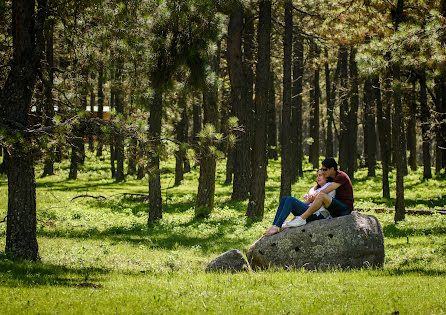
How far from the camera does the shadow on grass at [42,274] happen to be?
24.4 ft

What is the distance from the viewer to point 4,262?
866 cm

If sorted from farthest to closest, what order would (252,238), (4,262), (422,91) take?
1. (422,91)
2. (252,238)
3. (4,262)

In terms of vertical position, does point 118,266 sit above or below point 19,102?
below

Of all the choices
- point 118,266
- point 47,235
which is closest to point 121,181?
point 47,235

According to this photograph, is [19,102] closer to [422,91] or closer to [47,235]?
[47,235]

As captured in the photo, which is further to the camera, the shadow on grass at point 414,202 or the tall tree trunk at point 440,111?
the tall tree trunk at point 440,111

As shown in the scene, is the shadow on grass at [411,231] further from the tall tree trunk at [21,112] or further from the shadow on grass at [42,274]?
the tall tree trunk at [21,112]

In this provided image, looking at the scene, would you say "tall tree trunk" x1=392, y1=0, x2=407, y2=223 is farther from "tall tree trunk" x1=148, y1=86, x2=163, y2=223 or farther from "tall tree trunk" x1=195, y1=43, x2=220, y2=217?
"tall tree trunk" x1=148, y1=86, x2=163, y2=223

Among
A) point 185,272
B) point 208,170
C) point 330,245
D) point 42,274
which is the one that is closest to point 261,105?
point 208,170

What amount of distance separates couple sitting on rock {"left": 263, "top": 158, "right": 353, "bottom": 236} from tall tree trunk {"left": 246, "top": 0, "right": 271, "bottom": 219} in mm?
8035

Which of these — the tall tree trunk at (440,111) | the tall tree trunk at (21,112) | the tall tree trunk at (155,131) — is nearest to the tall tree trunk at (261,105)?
the tall tree trunk at (155,131)

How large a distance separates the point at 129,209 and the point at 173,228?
15.1 feet

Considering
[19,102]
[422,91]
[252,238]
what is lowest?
[252,238]

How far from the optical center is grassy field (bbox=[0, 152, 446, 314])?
6.11 meters
